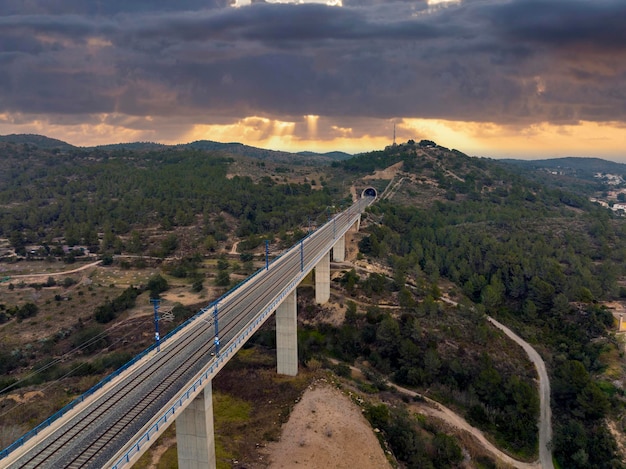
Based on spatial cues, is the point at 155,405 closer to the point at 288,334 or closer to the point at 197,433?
the point at 197,433

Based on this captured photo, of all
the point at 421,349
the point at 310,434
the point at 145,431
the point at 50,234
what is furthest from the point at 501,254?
the point at 50,234

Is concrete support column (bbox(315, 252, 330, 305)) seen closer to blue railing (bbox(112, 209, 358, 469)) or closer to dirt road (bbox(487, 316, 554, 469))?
blue railing (bbox(112, 209, 358, 469))

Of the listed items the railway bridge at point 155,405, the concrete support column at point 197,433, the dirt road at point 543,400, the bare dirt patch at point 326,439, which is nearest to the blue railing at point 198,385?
the railway bridge at point 155,405

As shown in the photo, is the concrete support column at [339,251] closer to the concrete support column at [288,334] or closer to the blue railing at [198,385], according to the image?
the concrete support column at [288,334]

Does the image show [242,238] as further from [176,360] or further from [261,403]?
[176,360]

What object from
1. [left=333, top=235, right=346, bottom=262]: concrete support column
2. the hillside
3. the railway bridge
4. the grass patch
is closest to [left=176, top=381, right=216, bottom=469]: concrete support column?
the railway bridge

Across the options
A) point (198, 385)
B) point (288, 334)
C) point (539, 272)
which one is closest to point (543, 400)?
point (288, 334)
